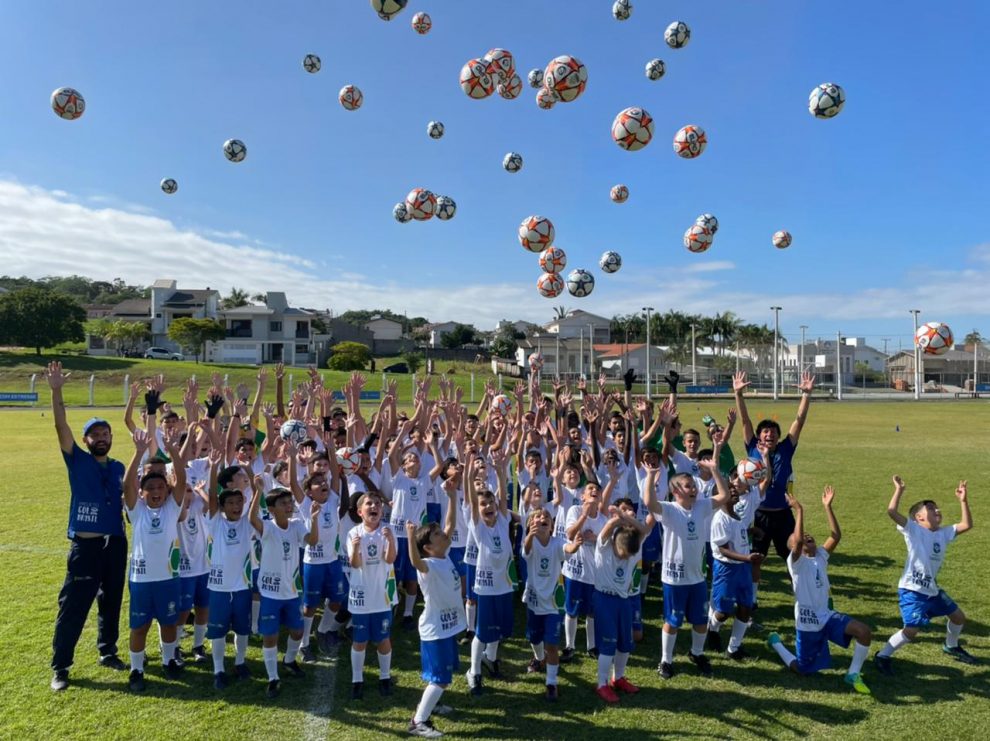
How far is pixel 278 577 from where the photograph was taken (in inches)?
202

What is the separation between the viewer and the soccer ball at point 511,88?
1239cm

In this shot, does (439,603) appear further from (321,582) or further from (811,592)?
(811,592)

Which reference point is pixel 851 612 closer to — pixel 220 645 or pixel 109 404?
pixel 220 645

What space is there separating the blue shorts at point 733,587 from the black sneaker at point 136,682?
483cm

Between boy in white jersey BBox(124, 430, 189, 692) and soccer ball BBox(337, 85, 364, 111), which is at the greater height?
soccer ball BBox(337, 85, 364, 111)

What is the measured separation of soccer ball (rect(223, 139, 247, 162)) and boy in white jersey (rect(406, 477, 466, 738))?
1313 centimetres

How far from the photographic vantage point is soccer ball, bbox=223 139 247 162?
590 inches

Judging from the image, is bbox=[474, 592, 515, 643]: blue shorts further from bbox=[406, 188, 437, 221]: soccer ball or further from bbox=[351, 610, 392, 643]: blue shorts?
bbox=[406, 188, 437, 221]: soccer ball

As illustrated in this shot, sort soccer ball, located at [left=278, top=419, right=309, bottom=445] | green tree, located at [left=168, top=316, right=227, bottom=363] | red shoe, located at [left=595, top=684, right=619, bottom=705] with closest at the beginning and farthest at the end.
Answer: red shoe, located at [left=595, top=684, right=619, bottom=705] < soccer ball, located at [left=278, top=419, right=309, bottom=445] < green tree, located at [left=168, top=316, right=227, bottom=363]

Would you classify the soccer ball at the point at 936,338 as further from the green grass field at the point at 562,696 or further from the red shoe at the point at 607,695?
the red shoe at the point at 607,695

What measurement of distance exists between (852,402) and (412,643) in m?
47.3

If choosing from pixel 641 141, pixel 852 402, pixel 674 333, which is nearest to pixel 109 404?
pixel 641 141

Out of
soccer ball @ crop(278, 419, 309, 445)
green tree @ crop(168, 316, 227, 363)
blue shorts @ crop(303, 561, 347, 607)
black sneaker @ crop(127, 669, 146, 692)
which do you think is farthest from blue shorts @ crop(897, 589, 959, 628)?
green tree @ crop(168, 316, 227, 363)

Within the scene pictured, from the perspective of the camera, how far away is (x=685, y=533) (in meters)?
5.46
